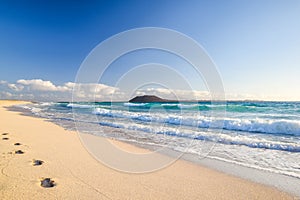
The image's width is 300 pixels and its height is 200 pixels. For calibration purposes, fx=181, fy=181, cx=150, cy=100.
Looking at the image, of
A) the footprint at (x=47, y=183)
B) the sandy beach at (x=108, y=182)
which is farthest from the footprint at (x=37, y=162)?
the footprint at (x=47, y=183)

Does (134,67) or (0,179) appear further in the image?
(134,67)

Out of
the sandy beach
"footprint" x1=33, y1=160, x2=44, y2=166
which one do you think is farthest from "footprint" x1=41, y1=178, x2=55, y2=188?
"footprint" x1=33, y1=160, x2=44, y2=166

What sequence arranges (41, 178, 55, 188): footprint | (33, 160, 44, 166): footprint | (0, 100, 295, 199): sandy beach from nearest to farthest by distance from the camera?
(0, 100, 295, 199): sandy beach, (41, 178, 55, 188): footprint, (33, 160, 44, 166): footprint

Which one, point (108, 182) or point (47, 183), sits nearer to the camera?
point (47, 183)

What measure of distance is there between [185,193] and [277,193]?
1425mm

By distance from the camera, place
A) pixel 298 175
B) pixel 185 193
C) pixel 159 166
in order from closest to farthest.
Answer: pixel 185 193 < pixel 298 175 < pixel 159 166

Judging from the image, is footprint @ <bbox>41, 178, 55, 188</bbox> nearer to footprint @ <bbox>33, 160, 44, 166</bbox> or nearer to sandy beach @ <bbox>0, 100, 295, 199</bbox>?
sandy beach @ <bbox>0, 100, 295, 199</bbox>

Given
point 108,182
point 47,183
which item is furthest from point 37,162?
point 108,182

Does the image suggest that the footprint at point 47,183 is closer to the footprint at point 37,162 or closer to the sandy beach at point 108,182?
the sandy beach at point 108,182

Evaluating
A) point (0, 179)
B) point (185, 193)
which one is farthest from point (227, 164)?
point (0, 179)

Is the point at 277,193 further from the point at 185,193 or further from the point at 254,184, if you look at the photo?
the point at 185,193

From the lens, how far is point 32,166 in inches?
122

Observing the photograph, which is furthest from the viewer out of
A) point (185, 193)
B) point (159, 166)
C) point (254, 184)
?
point (159, 166)

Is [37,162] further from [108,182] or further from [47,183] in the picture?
[108,182]
